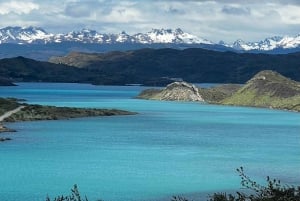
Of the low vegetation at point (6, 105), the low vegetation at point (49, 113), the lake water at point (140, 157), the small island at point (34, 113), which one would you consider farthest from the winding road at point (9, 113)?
the lake water at point (140, 157)

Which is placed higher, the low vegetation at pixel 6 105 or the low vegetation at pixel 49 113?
the low vegetation at pixel 6 105

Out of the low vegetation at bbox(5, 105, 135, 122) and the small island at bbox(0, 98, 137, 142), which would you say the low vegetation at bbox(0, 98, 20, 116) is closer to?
the small island at bbox(0, 98, 137, 142)

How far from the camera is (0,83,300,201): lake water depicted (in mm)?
70125

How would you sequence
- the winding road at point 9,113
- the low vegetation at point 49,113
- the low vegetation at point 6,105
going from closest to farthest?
the winding road at point 9,113 → the low vegetation at point 49,113 → the low vegetation at point 6,105

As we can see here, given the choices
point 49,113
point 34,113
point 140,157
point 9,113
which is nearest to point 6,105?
point 9,113

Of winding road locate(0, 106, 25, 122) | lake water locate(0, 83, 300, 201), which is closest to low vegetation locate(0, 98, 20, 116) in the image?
winding road locate(0, 106, 25, 122)

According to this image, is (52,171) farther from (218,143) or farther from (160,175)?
(218,143)

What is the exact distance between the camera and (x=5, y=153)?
3853 inches

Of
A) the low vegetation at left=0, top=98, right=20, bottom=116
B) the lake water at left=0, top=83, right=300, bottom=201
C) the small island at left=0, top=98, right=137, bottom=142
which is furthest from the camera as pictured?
the low vegetation at left=0, top=98, right=20, bottom=116

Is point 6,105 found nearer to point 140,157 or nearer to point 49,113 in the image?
point 49,113

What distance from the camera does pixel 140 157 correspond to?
97500 mm

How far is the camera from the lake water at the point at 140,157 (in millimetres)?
70125

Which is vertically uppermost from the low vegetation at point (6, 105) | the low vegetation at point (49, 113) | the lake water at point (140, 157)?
the low vegetation at point (6, 105)

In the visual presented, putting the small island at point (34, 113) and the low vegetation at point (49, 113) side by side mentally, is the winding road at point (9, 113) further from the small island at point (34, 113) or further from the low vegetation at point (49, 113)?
the low vegetation at point (49, 113)
